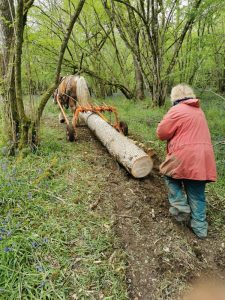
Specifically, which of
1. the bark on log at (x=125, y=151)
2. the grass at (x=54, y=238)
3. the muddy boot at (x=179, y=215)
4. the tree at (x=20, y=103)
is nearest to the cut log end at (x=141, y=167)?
the bark on log at (x=125, y=151)

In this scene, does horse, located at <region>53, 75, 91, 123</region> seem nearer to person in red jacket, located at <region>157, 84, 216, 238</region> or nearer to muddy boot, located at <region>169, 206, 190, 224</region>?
person in red jacket, located at <region>157, 84, 216, 238</region>

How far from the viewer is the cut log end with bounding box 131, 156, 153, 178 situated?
161 inches

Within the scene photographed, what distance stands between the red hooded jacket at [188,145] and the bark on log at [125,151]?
2.15 ft

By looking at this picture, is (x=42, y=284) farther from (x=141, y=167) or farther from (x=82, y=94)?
(x=82, y=94)

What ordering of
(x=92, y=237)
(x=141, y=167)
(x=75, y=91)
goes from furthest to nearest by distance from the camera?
(x=75, y=91) → (x=141, y=167) → (x=92, y=237)

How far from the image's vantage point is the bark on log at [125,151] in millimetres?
4105

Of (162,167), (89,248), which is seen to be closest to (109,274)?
(89,248)

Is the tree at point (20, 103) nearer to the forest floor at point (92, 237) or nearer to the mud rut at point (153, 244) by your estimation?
the forest floor at point (92, 237)

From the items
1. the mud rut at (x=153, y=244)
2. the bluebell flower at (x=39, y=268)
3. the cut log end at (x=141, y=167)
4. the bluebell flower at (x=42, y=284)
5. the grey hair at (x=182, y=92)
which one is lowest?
the mud rut at (x=153, y=244)

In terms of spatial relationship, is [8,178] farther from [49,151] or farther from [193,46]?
[193,46]

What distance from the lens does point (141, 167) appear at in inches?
163

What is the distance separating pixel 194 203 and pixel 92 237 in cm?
141

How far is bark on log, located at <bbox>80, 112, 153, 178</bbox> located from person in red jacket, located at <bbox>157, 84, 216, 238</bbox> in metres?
0.66

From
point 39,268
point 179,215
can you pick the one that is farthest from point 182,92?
point 39,268
